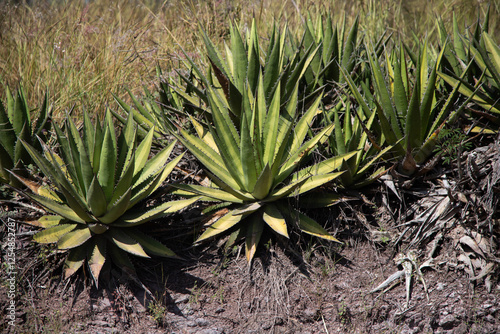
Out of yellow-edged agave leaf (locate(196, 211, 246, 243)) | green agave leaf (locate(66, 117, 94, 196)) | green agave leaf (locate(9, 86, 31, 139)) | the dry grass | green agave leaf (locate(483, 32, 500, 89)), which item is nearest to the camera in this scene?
green agave leaf (locate(66, 117, 94, 196))

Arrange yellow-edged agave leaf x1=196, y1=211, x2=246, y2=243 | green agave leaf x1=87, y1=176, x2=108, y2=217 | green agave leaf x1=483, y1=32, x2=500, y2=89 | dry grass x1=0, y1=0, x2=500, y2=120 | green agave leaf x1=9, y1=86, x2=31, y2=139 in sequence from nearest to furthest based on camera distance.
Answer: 1. green agave leaf x1=87, y1=176, x2=108, y2=217
2. yellow-edged agave leaf x1=196, y1=211, x2=246, y2=243
3. green agave leaf x1=483, y1=32, x2=500, y2=89
4. green agave leaf x1=9, y1=86, x2=31, y2=139
5. dry grass x1=0, y1=0, x2=500, y2=120

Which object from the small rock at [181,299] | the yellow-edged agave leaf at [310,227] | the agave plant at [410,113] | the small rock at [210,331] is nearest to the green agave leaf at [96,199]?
the small rock at [181,299]

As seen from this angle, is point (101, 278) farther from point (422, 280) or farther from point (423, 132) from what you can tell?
point (423, 132)

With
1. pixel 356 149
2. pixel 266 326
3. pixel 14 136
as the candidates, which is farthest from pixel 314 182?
pixel 14 136

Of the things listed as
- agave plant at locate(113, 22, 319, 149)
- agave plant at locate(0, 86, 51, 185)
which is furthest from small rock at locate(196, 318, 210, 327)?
agave plant at locate(0, 86, 51, 185)

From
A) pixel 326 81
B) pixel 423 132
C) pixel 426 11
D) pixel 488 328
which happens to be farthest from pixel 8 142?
pixel 426 11

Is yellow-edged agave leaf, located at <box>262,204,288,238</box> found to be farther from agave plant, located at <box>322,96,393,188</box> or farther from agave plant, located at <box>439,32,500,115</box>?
agave plant, located at <box>439,32,500,115</box>

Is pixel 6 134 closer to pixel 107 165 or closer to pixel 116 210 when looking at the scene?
pixel 107 165

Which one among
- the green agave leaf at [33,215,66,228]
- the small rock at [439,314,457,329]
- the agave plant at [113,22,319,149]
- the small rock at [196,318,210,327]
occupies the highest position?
the agave plant at [113,22,319,149]

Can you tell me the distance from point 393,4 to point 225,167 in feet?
10.9

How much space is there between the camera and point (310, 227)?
2812 mm

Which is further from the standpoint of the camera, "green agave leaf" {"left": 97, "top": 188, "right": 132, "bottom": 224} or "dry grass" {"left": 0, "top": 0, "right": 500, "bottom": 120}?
"dry grass" {"left": 0, "top": 0, "right": 500, "bottom": 120}

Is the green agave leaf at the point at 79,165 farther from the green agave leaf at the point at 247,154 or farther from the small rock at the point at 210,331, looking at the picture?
the small rock at the point at 210,331

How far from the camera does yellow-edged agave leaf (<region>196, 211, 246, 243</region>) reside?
279 centimetres
